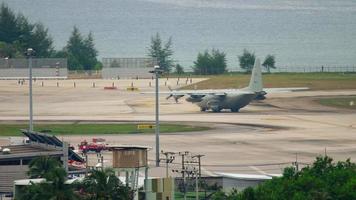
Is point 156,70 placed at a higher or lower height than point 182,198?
higher

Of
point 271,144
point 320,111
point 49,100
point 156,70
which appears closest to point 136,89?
point 49,100

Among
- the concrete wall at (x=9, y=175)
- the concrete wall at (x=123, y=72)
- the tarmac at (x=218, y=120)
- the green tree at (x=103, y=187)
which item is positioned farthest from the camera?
the concrete wall at (x=123, y=72)

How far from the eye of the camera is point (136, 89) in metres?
158

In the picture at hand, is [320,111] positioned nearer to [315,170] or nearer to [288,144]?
[288,144]

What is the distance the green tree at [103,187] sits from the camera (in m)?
50.1

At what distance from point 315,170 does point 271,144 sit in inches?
1282

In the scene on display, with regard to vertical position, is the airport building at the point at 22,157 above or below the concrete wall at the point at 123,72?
above

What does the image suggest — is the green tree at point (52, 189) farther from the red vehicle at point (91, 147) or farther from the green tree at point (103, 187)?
the red vehicle at point (91, 147)

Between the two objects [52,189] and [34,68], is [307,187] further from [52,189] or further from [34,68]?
[34,68]

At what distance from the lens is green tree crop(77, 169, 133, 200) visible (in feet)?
164

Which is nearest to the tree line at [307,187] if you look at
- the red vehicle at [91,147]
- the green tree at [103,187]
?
the green tree at [103,187]

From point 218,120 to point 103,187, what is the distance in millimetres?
62072

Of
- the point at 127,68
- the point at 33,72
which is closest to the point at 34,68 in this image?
the point at 33,72

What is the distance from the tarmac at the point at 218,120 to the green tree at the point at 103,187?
16150 mm
